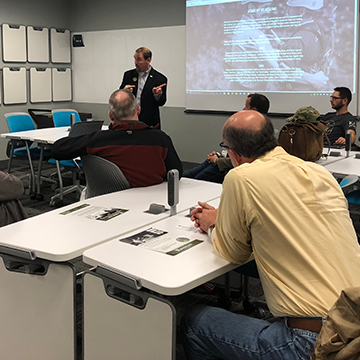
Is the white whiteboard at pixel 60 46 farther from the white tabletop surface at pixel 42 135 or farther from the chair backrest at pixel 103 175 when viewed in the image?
the chair backrest at pixel 103 175

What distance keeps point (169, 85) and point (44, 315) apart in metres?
5.92

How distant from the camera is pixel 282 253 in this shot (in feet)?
5.03

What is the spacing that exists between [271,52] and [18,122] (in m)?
3.49

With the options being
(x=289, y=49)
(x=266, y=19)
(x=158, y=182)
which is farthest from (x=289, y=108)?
(x=158, y=182)

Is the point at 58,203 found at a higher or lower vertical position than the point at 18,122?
lower

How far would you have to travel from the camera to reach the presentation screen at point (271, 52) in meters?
5.77

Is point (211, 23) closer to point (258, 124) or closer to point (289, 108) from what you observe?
point (289, 108)

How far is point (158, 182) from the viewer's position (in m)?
2.93

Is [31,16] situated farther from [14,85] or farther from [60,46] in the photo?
[14,85]

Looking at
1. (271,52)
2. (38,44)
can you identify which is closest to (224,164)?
(271,52)

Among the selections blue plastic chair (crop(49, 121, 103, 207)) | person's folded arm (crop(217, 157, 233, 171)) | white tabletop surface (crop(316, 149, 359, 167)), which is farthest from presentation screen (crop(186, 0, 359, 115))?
person's folded arm (crop(217, 157, 233, 171))

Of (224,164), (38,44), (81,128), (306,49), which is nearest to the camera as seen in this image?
(224,164)

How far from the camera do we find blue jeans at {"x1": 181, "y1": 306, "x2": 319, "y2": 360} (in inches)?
58.5

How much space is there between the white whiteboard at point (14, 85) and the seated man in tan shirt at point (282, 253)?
6.68 meters
